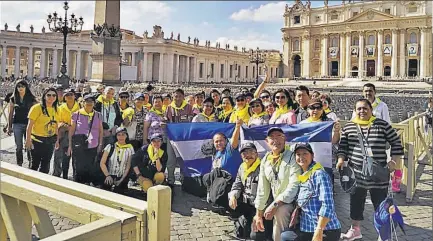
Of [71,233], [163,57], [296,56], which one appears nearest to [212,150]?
[71,233]

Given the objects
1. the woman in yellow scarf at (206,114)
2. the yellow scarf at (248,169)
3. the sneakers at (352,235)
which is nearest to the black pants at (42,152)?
the woman in yellow scarf at (206,114)

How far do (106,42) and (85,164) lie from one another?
9.05 m

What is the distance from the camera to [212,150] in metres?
6.34

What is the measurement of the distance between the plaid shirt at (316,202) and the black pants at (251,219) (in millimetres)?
808

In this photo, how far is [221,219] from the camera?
5.46 metres

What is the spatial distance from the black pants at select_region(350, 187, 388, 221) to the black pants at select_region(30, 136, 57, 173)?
4682 mm

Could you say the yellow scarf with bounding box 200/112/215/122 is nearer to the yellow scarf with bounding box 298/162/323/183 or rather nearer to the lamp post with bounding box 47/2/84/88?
the yellow scarf with bounding box 298/162/323/183

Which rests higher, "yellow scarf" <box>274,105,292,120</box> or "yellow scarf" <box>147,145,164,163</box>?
"yellow scarf" <box>274,105,292,120</box>

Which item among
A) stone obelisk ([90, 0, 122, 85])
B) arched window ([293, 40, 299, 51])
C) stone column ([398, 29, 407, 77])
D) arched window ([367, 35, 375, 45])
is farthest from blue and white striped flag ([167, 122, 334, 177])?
arched window ([293, 40, 299, 51])

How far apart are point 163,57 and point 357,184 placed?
5738 centimetres

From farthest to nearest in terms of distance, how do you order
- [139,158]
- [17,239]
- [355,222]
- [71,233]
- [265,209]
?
[139,158], [355,222], [265,209], [17,239], [71,233]

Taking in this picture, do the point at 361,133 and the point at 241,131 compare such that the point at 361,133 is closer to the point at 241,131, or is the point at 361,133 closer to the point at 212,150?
the point at 241,131

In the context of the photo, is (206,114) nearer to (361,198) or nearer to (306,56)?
(361,198)

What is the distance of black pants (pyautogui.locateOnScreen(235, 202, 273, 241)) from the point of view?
14.1 feet
